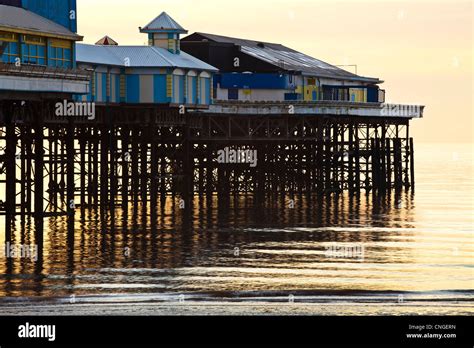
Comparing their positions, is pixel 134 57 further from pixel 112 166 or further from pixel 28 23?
pixel 28 23

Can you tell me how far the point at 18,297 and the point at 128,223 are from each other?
31692 millimetres

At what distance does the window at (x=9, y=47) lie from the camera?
63938mm

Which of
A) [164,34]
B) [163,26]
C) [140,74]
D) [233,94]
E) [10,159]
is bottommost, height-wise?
[10,159]

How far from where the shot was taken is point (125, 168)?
3674 inches

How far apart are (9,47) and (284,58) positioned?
200 feet

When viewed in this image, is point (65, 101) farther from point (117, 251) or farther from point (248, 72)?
point (248, 72)

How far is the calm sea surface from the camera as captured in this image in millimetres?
49344

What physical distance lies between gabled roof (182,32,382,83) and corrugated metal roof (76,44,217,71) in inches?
749

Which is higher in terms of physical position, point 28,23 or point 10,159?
point 28,23

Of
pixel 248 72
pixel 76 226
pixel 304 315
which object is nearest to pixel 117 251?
pixel 76 226

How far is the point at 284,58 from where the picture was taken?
123562mm

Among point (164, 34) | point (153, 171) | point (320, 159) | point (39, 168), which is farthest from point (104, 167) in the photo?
point (320, 159)

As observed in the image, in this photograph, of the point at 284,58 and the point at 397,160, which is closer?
the point at 397,160
